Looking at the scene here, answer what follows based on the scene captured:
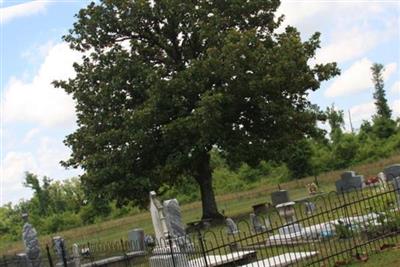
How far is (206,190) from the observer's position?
102 feet

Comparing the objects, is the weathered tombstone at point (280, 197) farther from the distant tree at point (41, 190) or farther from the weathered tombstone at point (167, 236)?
the distant tree at point (41, 190)

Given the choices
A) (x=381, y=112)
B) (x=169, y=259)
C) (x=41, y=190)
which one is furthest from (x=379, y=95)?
(x=169, y=259)

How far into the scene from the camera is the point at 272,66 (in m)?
27.6

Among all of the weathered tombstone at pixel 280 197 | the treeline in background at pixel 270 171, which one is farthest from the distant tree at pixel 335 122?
the weathered tombstone at pixel 280 197

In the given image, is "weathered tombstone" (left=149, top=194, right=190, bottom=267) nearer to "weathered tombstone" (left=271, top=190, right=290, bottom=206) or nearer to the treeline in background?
"weathered tombstone" (left=271, top=190, right=290, bottom=206)

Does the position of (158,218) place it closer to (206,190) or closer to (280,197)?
(206,190)

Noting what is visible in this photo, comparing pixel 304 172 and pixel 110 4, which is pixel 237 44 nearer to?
pixel 110 4

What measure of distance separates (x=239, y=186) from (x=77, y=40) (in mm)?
39762

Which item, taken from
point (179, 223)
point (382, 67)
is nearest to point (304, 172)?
point (382, 67)

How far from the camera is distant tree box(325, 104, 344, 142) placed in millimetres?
66269

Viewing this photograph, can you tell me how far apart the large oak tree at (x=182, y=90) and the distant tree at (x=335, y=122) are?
117 feet

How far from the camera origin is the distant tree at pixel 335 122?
217 ft

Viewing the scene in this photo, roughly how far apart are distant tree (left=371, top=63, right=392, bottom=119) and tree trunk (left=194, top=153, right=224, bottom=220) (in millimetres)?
44242

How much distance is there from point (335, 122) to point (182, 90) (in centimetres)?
4649
